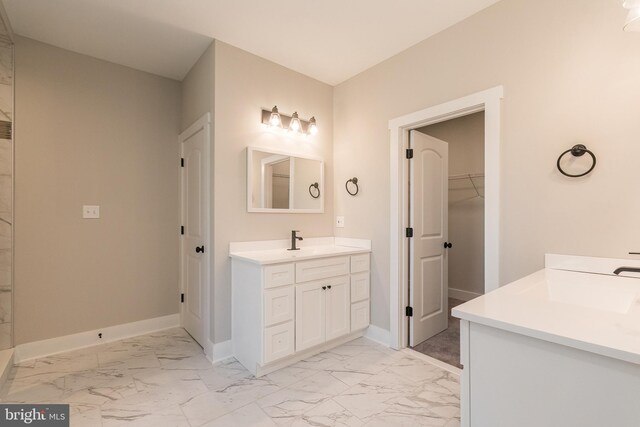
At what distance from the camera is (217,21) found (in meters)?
2.24

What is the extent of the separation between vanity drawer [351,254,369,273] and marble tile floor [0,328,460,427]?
0.71 meters

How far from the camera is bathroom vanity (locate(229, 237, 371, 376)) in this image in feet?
7.06

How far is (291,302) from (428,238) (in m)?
1.46

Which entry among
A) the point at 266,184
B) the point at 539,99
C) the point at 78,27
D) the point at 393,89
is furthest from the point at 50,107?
the point at 539,99

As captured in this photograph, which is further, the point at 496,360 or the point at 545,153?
the point at 545,153

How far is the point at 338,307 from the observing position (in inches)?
102

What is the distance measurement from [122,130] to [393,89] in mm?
2660

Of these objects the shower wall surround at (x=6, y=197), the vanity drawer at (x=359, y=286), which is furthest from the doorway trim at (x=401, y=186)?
the shower wall surround at (x=6, y=197)

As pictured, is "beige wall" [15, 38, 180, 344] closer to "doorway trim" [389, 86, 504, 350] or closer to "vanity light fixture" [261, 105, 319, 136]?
"vanity light fixture" [261, 105, 319, 136]

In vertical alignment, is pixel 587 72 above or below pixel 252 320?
above

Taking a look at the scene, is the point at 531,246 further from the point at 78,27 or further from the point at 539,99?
the point at 78,27

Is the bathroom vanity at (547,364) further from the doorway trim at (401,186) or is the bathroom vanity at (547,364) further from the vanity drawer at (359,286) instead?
the vanity drawer at (359,286)

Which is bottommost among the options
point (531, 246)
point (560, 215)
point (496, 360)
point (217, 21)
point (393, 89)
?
point (496, 360)

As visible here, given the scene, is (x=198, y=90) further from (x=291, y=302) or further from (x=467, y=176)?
(x=467, y=176)
